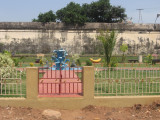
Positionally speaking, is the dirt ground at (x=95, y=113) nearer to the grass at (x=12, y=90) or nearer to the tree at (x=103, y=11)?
the grass at (x=12, y=90)

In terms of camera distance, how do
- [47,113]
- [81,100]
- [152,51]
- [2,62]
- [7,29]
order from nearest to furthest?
[47,113]
[81,100]
[2,62]
[7,29]
[152,51]

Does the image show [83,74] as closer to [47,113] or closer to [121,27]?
[47,113]

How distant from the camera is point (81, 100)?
5281 millimetres

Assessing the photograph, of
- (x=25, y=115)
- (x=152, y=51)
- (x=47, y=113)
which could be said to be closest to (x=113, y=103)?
(x=47, y=113)

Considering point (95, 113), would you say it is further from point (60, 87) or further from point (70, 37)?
point (70, 37)

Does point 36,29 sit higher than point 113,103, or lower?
higher

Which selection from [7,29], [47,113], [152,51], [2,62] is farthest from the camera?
[152,51]

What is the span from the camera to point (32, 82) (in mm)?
5188

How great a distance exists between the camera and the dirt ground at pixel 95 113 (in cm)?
483

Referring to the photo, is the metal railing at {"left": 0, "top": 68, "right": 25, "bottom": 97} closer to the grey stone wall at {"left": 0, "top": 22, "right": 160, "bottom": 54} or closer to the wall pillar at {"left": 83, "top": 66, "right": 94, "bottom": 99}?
the wall pillar at {"left": 83, "top": 66, "right": 94, "bottom": 99}

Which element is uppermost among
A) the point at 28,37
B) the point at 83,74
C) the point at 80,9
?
the point at 80,9

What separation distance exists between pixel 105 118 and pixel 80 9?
14266mm

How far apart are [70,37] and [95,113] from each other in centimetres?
1220

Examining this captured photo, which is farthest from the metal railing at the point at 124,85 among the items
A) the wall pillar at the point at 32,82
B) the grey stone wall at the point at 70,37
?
the grey stone wall at the point at 70,37
